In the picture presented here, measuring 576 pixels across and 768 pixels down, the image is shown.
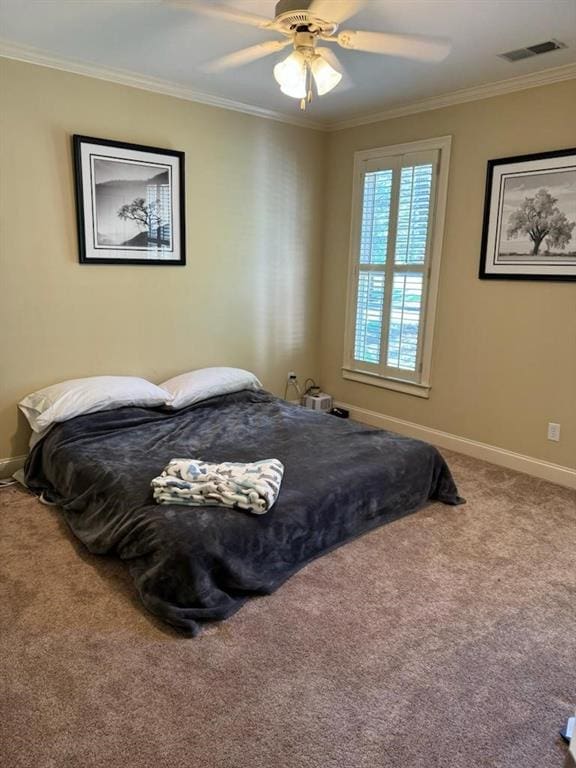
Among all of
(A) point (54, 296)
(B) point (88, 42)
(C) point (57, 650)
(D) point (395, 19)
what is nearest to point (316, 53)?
(D) point (395, 19)

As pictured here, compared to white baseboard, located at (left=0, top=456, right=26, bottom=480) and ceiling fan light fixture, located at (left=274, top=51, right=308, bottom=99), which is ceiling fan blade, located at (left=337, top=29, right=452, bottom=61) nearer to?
ceiling fan light fixture, located at (left=274, top=51, right=308, bottom=99)

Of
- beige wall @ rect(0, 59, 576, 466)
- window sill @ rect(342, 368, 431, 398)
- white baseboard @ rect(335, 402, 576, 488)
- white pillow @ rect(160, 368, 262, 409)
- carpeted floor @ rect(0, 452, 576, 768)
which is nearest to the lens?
carpeted floor @ rect(0, 452, 576, 768)

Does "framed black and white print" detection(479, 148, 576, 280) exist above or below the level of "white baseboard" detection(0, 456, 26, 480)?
above

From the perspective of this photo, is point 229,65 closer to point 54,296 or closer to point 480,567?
point 54,296

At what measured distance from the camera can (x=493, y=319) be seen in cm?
373

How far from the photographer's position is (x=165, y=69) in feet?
11.0

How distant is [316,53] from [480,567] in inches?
96.1

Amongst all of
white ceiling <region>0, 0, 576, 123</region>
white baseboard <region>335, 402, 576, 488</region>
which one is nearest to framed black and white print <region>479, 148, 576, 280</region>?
white ceiling <region>0, 0, 576, 123</region>

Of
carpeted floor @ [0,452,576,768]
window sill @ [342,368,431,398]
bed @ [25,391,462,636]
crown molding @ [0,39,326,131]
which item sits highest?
crown molding @ [0,39,326,131]

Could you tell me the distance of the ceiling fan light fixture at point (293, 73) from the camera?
7.53ft

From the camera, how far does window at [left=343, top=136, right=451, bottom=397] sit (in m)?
3.97

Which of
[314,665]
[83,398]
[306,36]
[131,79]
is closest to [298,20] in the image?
[306,36]

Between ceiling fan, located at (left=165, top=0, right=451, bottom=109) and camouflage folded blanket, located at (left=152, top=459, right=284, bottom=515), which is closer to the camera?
ceiling fan, located at (left=165, top=0, right=451, bottom=109)

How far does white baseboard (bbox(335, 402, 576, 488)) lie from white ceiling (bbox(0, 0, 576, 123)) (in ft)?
7.98
